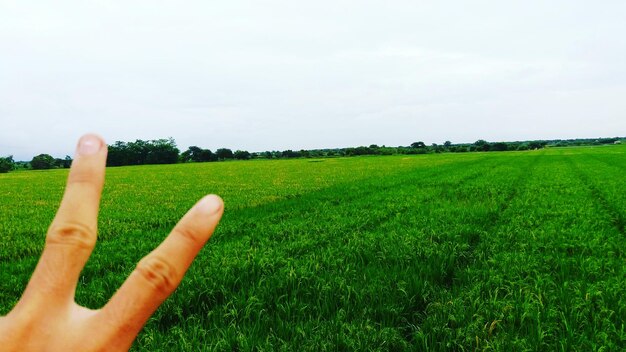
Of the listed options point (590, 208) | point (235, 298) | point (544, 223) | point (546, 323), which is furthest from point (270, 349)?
point (590, 208)

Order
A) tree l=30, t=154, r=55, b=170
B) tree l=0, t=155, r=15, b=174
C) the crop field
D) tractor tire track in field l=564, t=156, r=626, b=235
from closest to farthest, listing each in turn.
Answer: the crop field < tractor tire track in field l=564, t=156, r=626, b=235 < tree l=0, t=155, r=15, b=174 < tree l=30, t=154, r=55, b=170

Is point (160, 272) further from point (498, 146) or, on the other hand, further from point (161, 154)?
point (498, 146)

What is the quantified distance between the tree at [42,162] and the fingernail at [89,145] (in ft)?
403

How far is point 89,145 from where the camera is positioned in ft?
3.92

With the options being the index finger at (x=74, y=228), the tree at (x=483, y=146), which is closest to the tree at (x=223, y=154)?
the tree at (x=483, y=146)

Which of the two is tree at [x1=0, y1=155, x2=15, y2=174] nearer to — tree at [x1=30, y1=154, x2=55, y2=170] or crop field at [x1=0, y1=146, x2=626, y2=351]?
tree at [x1=30, y1=154, x2=55, y2=170]

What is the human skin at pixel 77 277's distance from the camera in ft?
3.59

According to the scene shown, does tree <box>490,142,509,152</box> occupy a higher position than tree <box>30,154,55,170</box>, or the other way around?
tree <box>30,154,55,170</box>

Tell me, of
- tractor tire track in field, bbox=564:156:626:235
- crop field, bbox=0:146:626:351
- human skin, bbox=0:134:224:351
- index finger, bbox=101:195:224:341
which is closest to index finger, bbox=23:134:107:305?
human skin, bbox=0:134:224:351

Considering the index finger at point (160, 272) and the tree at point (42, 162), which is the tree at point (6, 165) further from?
the index finger at point (160, 272)

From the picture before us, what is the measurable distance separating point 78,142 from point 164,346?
11.9 ft

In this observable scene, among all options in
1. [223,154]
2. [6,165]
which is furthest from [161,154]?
[6,165]

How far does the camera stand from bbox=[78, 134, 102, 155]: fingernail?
46.5 inches

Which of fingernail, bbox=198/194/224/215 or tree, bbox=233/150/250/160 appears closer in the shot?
fingernail, bbox=198/194/224/215
